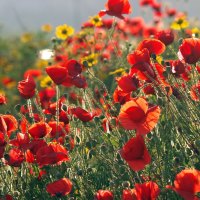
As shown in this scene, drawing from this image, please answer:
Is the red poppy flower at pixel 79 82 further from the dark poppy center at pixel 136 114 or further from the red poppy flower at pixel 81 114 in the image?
the dark poppy center at pixel 136 114

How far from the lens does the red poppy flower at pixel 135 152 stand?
229cm

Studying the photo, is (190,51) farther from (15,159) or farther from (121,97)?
(15,159)

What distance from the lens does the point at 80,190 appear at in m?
2.86

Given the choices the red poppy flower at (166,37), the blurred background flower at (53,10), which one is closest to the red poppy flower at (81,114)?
the red poppy flower at (166,37)

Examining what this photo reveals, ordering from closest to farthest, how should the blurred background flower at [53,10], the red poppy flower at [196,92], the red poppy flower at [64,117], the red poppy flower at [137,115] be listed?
the red poppy flower at [137,115]
the red poppy flower at [196,92]
the red poppy flower at [64,117]
the blurred background flower at [53,10]

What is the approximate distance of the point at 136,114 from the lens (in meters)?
2.38

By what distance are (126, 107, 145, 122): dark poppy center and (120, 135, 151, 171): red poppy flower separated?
0.29 feet

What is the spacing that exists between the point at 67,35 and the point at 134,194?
3.32m

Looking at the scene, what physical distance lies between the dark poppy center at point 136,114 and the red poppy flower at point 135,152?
9 cm

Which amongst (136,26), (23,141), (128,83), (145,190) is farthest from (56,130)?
(136,26)

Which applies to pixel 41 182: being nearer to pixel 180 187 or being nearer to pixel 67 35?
pixel 180 187

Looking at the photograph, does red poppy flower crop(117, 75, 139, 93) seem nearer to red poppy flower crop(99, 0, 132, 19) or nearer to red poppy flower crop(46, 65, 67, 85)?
red poppy flower crop(46, 65, 67, 85)

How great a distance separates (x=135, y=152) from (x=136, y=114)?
6.0 inches

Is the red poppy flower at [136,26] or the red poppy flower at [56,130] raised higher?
the red poppy flower at [136,26]
